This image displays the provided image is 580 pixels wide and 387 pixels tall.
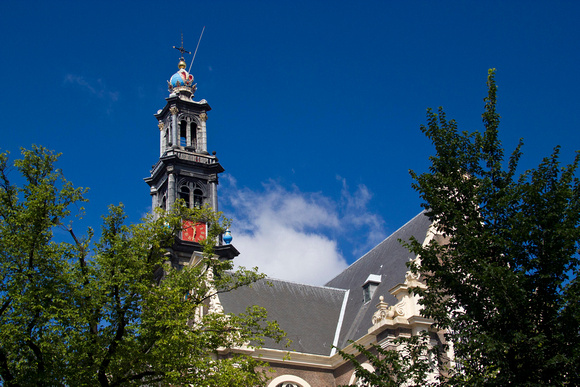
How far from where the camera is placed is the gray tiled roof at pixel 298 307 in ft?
93.6

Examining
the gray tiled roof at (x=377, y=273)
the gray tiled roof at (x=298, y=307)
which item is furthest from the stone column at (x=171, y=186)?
the gray tiled roof at (x=377, y=273)

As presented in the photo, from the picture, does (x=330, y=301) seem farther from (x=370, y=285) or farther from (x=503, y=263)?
(x=503, y=263)

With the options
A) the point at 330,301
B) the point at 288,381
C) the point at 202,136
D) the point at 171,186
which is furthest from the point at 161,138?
the point at 288,381

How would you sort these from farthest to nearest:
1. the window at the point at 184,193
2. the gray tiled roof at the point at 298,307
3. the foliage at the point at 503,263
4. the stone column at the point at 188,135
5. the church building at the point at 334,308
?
the stone column at the point at 188,135
the window at the point at 184,193
the gray tiled roof at the point at 298,307
the church building at the point at 334,308
the foliage at the point at 503,263

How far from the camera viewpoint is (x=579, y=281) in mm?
13266

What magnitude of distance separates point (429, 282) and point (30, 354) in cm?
1079

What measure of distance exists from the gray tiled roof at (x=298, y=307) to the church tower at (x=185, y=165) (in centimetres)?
1028

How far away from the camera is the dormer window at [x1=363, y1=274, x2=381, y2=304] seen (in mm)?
29188

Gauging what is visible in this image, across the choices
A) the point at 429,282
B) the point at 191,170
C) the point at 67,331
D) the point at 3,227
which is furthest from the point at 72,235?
the point at 191,170

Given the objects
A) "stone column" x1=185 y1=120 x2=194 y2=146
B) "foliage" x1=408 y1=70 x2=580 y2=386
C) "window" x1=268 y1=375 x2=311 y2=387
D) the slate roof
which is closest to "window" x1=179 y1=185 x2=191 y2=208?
"stone column" x1=185 y1=120 x2=194 y2=146

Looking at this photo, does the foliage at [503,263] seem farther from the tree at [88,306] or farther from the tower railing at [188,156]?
the tower railing at [188,156]

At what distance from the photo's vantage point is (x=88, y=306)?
1786 centimetres

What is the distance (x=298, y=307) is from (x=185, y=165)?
1672cm

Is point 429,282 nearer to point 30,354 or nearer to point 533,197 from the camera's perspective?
point 533,197
